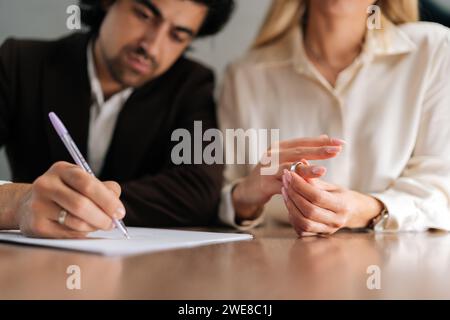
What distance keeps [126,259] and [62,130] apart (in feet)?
0.84

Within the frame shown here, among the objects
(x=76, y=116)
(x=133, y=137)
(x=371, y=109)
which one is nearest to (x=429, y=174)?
(x=371, y=109)

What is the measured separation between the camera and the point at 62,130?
0.79 metres

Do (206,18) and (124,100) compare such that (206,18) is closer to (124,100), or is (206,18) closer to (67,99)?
(124,100)

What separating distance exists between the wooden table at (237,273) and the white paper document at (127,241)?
0.05ft

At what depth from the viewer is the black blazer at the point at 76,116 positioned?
1.24 metres

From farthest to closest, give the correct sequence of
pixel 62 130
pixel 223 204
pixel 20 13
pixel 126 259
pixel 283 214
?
pixel 20 13
pixel 283 214
pixel 223 204
pixel 62 130
pixel 126 259

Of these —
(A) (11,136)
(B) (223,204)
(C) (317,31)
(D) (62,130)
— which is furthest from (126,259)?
(C) (317,31)

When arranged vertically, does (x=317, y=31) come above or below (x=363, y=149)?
above

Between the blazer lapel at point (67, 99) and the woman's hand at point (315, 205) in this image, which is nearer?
the woman's hand at point (315, 205)

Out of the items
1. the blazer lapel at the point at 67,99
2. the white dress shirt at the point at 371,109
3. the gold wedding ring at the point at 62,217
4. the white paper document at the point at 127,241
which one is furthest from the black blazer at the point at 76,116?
the gold wedding ring at the point at 62,217

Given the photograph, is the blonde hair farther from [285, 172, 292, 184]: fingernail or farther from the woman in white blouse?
[285, 172, 292, 184]: fingernail

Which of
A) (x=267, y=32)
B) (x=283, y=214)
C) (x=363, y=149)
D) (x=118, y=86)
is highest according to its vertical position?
(x=267, y=32)

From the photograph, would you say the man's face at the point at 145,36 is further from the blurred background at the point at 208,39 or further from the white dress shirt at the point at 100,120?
the blurred background at the point at 208,39

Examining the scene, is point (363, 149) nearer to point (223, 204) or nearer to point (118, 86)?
point (223, 204)
